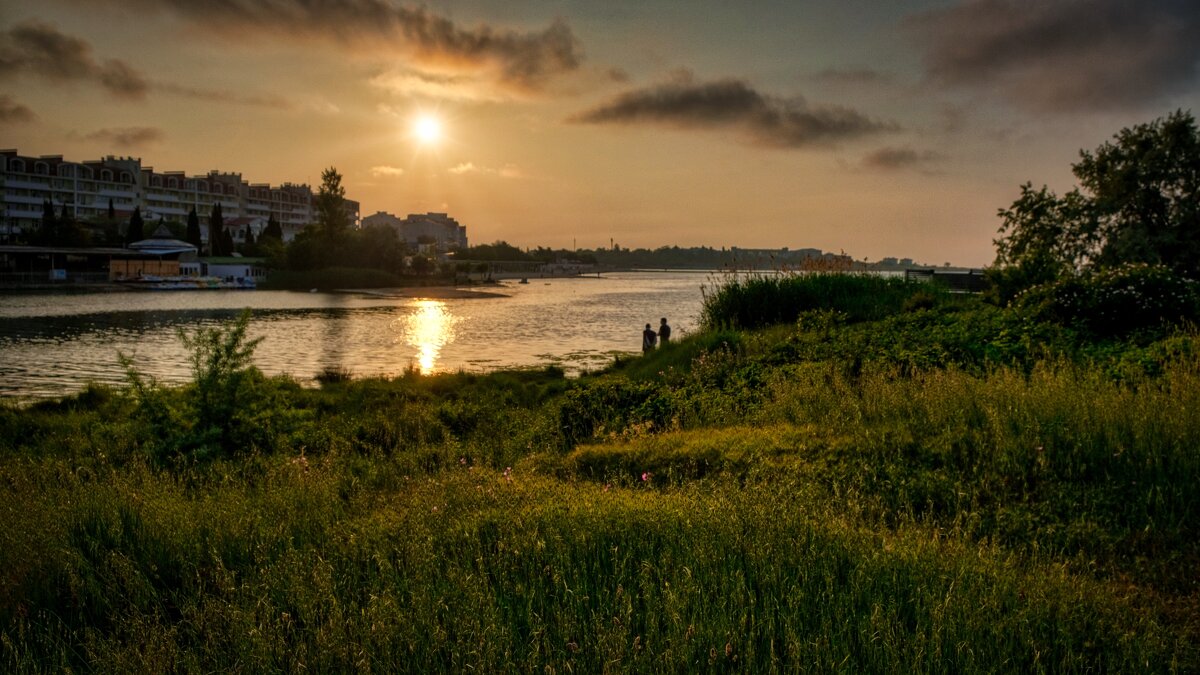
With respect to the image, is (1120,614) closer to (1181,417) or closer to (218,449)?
(1181,417)

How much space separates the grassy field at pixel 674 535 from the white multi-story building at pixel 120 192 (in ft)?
402

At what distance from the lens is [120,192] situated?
137 meters

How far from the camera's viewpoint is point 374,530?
5.30m

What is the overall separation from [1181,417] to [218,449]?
11.2 m

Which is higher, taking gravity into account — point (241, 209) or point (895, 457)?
point (241, 209)

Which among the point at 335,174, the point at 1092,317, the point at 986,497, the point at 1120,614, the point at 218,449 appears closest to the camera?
the point at 1120,614

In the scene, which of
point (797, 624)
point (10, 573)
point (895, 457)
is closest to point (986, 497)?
point (895, 457)

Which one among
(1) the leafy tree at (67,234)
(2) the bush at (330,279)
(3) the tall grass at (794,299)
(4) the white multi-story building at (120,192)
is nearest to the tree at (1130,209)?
(3) the tall grass at (794,299)

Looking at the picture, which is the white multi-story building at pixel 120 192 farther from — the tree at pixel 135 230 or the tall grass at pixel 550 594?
the tall grass at pixel 550 594

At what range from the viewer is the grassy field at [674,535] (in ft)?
12.1

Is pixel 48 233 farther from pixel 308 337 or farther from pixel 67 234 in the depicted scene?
pixel 308 337

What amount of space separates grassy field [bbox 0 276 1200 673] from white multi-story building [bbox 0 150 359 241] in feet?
402

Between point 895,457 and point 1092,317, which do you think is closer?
point 895,457

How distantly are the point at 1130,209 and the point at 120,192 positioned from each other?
155305 mm
